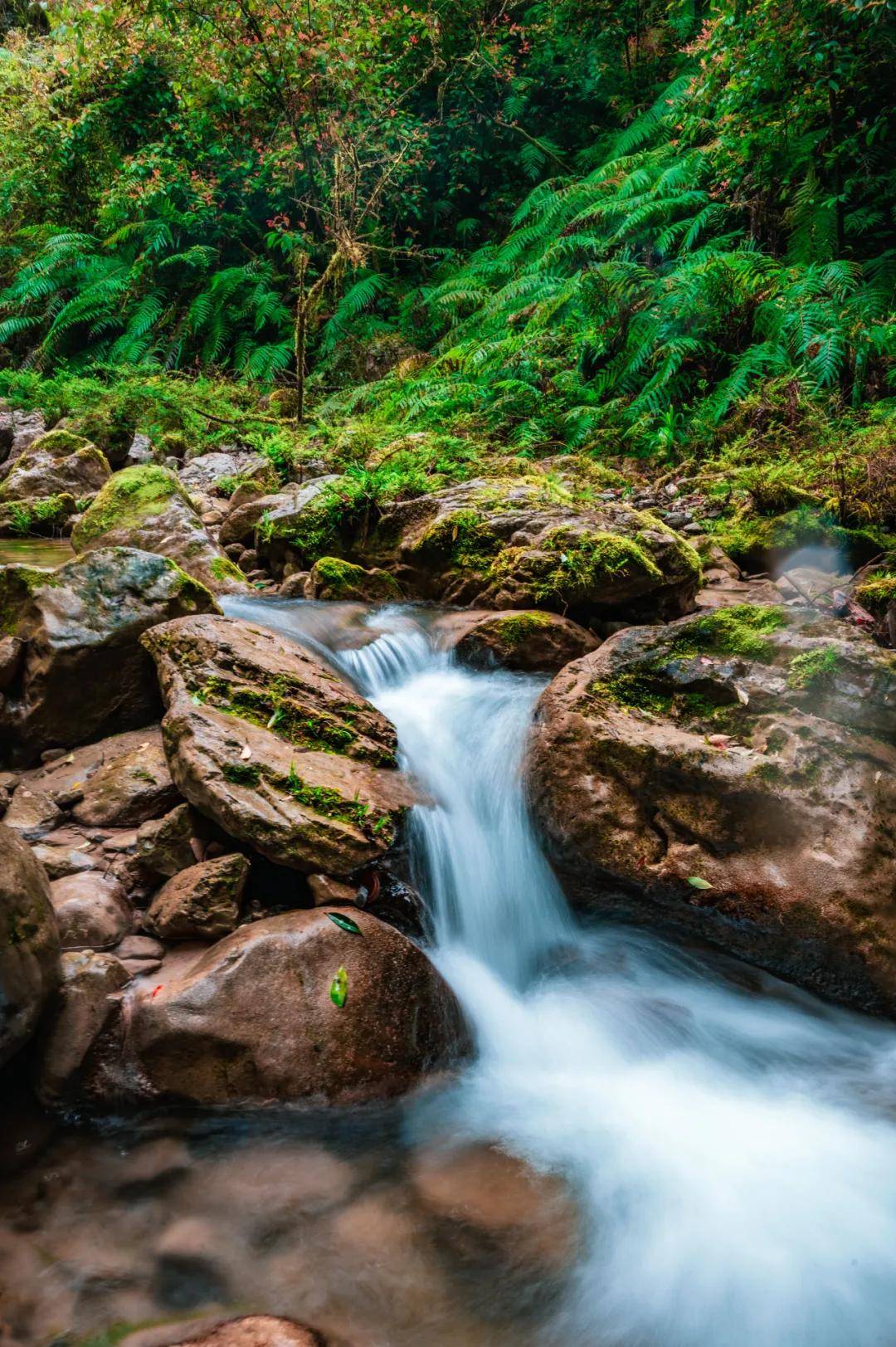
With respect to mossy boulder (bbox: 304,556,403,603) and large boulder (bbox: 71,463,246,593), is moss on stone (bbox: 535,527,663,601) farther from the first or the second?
large boulder (bbox: 71,463,246,593)

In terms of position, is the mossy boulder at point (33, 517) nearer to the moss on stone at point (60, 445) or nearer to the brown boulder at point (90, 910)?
the moss on stone at point (60, 445)

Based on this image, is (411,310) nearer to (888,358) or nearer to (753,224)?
(753,224)

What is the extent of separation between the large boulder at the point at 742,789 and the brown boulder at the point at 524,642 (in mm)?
955

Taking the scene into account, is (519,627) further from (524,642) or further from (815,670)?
(815,670)

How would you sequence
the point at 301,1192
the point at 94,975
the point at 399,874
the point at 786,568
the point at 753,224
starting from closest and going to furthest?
1. the point at 301,1192
2. the point at 94,975
3. the point at 399,874
4. the point at 786,568
5. the point at 753,224

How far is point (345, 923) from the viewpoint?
2.73 meters

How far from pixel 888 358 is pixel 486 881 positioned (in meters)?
6.54

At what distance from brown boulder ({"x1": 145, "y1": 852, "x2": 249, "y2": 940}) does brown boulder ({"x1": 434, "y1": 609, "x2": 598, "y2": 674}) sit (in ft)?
8.26

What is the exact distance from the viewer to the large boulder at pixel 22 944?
2184 mm

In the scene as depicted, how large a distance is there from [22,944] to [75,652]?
70.7 inches

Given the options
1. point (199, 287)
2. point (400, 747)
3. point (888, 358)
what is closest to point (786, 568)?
point (888, 358)

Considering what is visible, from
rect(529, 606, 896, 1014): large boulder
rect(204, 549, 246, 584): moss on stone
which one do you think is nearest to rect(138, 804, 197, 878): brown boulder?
rect(529, 606, 896, 1014): large boulder

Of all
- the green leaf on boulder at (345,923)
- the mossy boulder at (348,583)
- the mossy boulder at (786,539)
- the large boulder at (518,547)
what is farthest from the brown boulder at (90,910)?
the mossy boulder at (786,539)

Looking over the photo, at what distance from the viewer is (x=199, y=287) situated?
14.2 m
